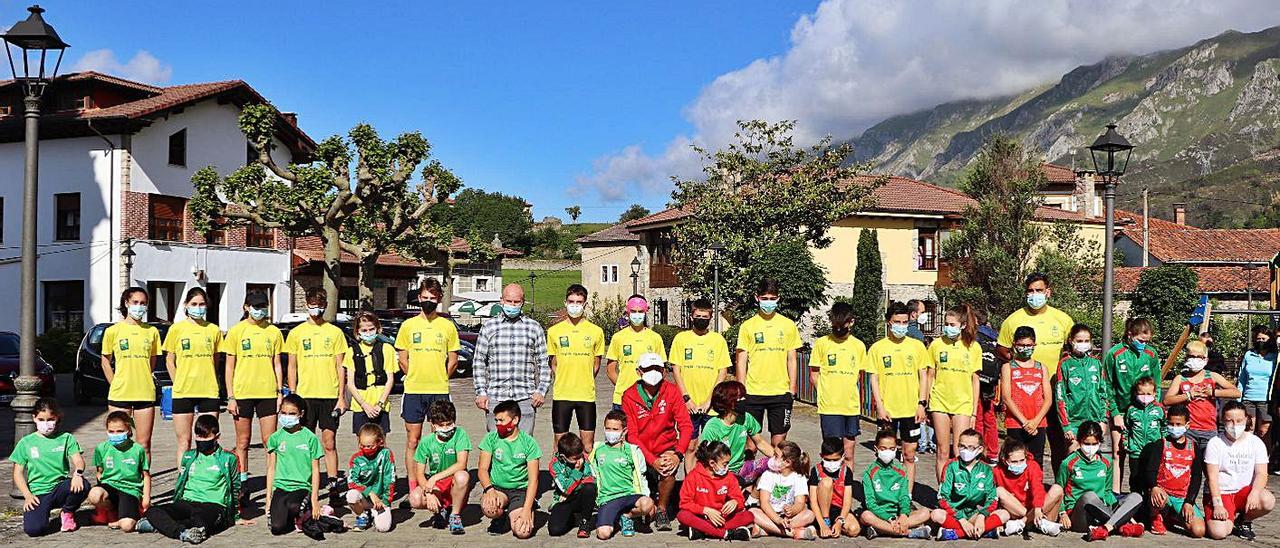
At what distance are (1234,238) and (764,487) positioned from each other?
51.3m

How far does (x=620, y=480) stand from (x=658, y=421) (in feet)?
2.03

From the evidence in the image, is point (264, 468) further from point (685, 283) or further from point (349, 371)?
point (685, 283)

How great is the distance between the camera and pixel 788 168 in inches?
1330

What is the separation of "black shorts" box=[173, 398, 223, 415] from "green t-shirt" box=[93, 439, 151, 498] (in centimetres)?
92

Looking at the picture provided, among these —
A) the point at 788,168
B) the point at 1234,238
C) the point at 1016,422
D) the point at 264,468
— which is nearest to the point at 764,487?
the point at 1016,422

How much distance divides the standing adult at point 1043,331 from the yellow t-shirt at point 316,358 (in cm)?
598

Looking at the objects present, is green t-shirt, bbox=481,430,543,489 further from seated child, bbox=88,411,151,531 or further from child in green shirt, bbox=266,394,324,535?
seated child, bbox=88,411,151,531

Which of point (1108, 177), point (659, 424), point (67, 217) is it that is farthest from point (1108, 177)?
point (67, 217)

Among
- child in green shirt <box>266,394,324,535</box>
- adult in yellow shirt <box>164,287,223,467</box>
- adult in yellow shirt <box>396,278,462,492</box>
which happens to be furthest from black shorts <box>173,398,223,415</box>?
adult in yellow shirt <box>396,278,462,492</box>

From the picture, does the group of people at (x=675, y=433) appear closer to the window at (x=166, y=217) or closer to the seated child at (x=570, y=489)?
the seated child at (x=570, y=489)

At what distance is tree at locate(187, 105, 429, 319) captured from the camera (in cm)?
2588

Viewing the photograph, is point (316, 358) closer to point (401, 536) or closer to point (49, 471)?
point (401, 536)

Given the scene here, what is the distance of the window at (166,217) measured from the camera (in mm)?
35719

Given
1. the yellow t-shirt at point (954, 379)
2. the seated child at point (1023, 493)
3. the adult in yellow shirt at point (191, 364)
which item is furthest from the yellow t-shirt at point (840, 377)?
the adult in yellow shirt at point (191, 364)
